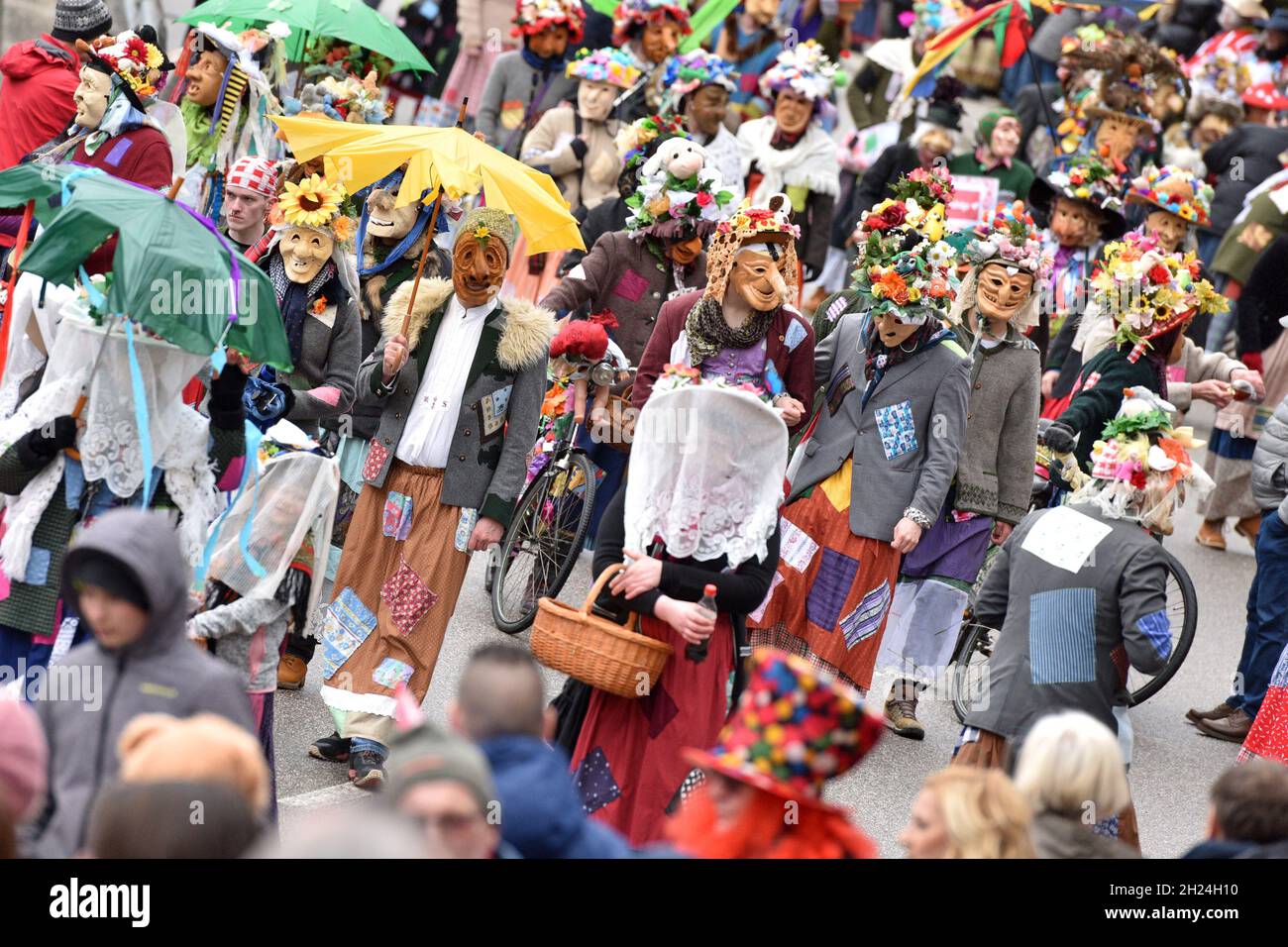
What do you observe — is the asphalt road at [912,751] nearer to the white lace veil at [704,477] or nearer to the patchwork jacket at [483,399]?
the patchwork jacket at [483,399]

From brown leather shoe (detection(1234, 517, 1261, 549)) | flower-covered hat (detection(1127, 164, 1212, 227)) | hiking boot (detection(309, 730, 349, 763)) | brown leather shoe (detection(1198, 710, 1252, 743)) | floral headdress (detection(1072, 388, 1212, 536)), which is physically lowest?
brown leather shoe (detection(1198, 710, 1252, 743))

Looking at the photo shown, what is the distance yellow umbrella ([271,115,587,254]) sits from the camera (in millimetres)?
7215

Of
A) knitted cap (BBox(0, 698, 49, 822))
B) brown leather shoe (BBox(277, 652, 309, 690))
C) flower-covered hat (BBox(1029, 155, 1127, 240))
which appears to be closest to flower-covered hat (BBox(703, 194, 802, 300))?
brown leather shoe (BBox(277, 652, 309, 690))

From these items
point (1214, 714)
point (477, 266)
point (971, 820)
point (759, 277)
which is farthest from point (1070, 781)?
point (1214, 714)

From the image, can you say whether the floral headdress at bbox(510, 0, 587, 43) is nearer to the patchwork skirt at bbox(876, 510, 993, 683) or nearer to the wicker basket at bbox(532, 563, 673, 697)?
the patchwork skirt at bbox(876, 510, 993, 683)

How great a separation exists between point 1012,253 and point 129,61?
180 inches

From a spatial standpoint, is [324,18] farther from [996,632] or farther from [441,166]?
[996,632]

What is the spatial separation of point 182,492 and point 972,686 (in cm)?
452

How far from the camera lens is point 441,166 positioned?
7188 millimetres

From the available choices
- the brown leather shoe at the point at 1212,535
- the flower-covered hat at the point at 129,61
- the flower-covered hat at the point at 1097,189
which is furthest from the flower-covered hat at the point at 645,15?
the brown leather shoe at the point at 1212,535

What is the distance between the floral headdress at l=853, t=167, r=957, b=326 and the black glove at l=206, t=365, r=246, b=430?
10.1 ft
